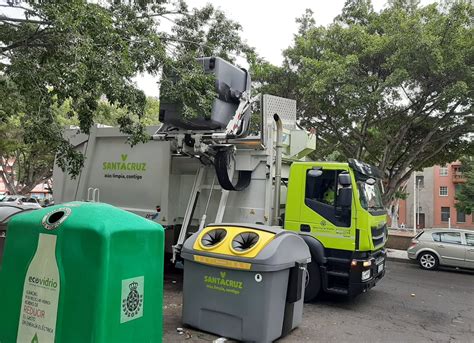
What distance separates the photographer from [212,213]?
7.05 metres

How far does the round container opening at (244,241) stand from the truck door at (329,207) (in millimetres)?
2029

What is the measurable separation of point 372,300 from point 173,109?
15.7ft

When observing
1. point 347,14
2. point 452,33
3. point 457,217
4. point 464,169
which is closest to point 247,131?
point 452,33

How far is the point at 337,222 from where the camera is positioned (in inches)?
241

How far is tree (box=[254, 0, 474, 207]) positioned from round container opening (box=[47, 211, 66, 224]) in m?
9.46

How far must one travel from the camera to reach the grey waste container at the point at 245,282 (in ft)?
13.7

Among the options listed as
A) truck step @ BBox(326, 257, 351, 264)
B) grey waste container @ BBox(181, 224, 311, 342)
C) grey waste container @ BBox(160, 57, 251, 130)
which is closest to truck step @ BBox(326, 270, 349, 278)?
truck step @ BBox(326, 257, 351, 264)

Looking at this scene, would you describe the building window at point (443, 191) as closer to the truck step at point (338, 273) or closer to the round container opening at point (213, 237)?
the truck step at point (338, 273)

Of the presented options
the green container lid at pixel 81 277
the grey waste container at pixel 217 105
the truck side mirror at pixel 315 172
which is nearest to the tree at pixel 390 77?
the grey waste container at pixel 217 105

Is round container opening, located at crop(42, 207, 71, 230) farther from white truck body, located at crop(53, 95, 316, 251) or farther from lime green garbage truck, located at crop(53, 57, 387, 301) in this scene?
white truck body, located at crop(53, 95, 316, 251)

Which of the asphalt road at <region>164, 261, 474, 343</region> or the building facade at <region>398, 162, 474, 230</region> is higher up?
the building facade at <region>398, 162, 474, 230</region>

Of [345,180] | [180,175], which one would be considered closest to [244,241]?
[345,180]

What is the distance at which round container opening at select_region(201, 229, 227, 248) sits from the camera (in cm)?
468

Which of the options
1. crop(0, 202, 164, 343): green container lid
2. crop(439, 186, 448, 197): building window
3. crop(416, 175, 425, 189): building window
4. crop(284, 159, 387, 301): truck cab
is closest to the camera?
crop(0, 202, 164, 343): green container lid
